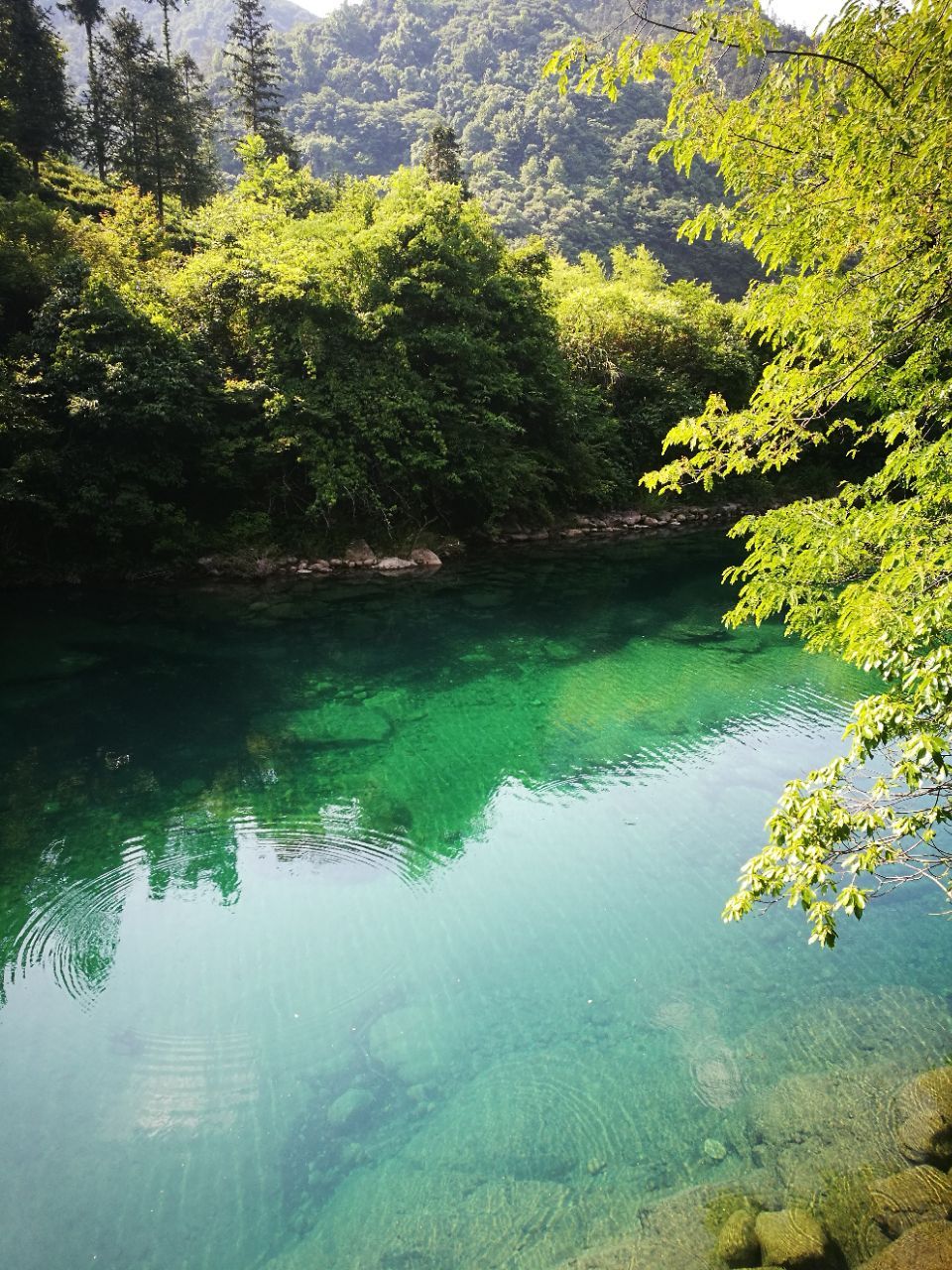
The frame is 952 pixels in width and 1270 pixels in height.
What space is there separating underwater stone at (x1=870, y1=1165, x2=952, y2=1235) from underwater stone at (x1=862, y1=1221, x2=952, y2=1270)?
20 cm

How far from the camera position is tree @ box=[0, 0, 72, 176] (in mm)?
24062

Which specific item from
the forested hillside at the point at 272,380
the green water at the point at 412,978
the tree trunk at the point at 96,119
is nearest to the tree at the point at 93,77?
the tree trunk at the point at 96,119

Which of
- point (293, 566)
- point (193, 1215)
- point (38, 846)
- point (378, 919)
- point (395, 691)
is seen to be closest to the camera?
point (193, 1215)

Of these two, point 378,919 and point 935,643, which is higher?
point 935,643

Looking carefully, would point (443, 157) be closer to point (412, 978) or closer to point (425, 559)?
point (425, 559)

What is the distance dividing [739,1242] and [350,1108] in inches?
91.1

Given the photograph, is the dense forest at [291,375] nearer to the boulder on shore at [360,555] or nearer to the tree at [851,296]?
the boulder on shore at [360,555]

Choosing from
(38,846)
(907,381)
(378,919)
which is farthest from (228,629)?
(907,381)

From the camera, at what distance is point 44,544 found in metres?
15.3

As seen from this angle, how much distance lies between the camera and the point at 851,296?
3.67 meters

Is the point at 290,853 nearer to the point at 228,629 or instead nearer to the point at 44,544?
the point at 228,629

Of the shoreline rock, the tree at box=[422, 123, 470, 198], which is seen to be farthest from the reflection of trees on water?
the tree at box=[422, 123, 470, 198]

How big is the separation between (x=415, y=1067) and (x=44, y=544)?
1439cm

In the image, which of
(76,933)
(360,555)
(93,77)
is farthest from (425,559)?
(93,77)
